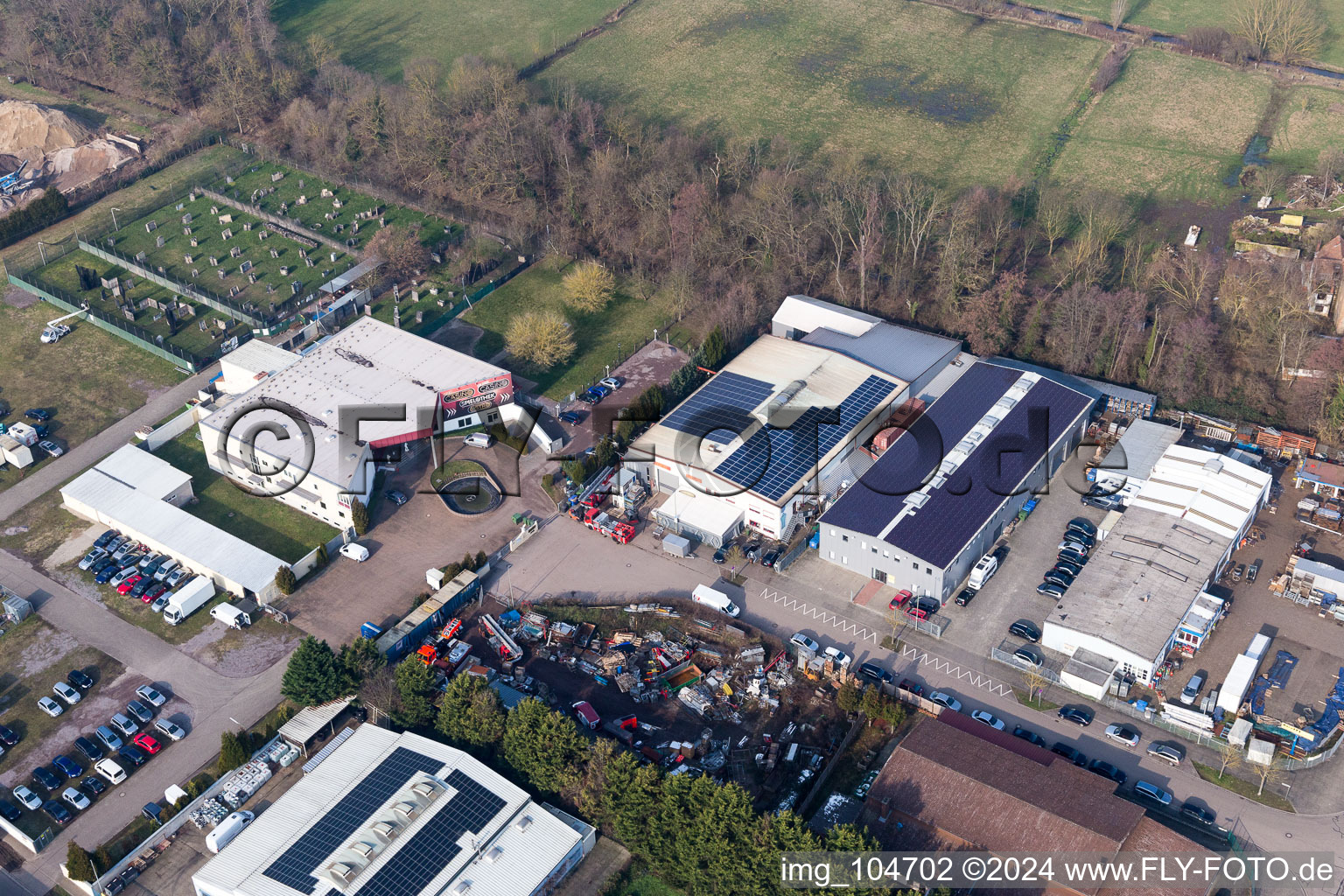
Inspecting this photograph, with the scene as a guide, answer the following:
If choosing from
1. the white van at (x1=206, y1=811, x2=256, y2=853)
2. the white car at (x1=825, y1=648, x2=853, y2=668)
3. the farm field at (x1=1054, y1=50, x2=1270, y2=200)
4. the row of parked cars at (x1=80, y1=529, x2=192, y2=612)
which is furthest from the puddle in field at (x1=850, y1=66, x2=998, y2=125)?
the white van at (x1=206, y1=811, x2=256, y2=853)

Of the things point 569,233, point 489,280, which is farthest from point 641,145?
point 489,280

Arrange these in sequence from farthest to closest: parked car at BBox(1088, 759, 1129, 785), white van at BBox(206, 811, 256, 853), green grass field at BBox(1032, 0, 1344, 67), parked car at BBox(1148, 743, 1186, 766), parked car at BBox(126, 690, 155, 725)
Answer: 1. green grass field at BBox(1032, 0, 1344, 67)
2. parked car at BBox(126, 690, 155, 725)
3. parked car at BBox(1148, 743, 1186, 766)
4. parked car at BBox(1088, 759, 1129, 785)
5. white van at BBox(206, 811, 256, 853)

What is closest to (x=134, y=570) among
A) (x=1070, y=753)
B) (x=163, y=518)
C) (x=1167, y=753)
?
(x=163, y=518)

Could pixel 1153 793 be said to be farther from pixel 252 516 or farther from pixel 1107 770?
pixel 252 516

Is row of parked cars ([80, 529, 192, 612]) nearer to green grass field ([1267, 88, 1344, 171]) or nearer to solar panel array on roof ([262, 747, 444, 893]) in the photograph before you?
solar panel array on roof ([262, 747, 444, 893])

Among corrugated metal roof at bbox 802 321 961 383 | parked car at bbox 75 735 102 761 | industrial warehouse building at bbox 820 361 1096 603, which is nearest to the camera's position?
parked car at bbox 75 735 102 761

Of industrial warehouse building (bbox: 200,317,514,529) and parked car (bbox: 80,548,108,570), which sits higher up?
industrial warehouse building (bbox: 200,317,514,529)

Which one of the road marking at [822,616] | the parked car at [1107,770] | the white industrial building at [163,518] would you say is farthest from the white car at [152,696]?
the parked car at [1107,770]

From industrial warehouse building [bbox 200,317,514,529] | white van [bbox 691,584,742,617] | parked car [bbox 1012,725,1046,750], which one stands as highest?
industrial warehouse building [bbox 200,317,514,529]

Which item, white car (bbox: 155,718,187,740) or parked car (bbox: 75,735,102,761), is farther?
white car (bbox: 155,718,187,740)
